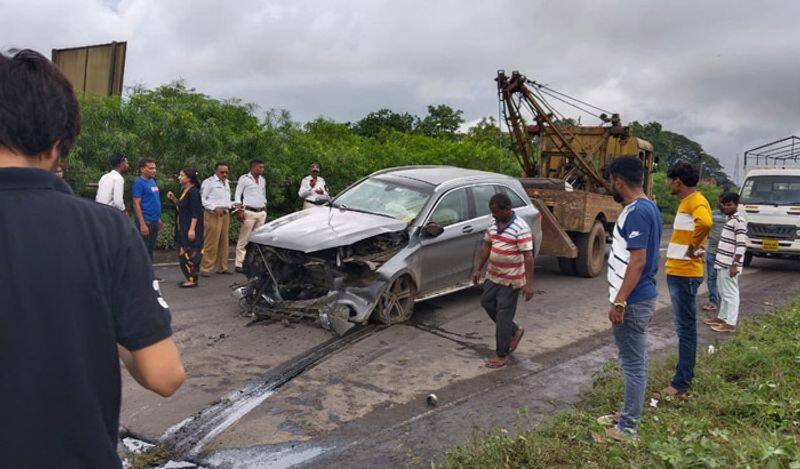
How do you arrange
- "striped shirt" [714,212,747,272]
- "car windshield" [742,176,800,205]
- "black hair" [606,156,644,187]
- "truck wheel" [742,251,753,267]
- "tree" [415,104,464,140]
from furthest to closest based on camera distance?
1. "tree" [415,104,464,140]
2. "truck wheel" [742,251,753,267]
3. "car windshield" [742,176,800,205]
4. "striped shirt" [714,212,747,272]
5. "black hair" [606,156,644,187]

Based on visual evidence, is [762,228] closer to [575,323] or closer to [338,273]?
[575,323]

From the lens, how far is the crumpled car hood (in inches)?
263

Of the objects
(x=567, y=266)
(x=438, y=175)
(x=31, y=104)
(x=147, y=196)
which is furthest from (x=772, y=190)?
(x=31, y=104)

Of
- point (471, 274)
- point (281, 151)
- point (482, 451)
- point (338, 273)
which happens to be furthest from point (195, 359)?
point (281, 151)

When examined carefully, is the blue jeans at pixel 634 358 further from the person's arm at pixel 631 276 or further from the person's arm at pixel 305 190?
the person's arm at pixel 305 190

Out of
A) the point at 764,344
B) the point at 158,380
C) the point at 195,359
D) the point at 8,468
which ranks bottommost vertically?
the point at 195,359

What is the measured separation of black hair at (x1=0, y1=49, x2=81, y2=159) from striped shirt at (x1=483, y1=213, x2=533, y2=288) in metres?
4.80

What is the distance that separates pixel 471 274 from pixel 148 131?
259 inches

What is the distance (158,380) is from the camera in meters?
1.65

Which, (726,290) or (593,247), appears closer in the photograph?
(726,290)

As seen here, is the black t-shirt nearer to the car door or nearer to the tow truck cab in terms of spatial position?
the car door

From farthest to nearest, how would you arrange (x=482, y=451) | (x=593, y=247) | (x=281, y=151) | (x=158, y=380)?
(x=281, y=151)
(x=593, y=247)
(x=482, y=451)
(x=158, y=380)

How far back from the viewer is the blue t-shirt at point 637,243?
14.1 ft

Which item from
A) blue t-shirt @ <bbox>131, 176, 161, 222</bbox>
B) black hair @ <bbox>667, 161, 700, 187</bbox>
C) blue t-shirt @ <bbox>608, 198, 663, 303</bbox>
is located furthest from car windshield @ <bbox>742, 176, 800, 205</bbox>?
blue t-shirt @ <bbox>131, 176, 161, 222</bbox>
